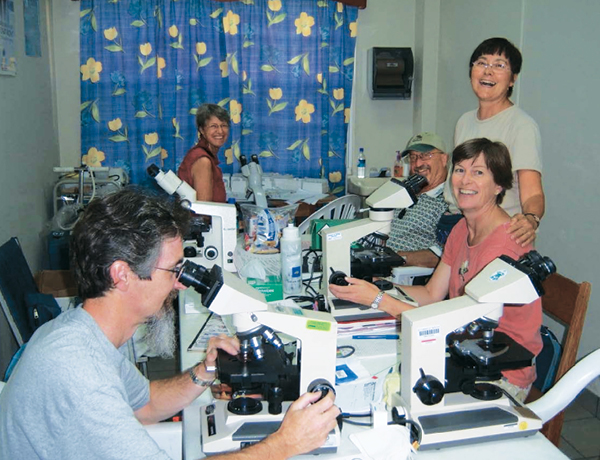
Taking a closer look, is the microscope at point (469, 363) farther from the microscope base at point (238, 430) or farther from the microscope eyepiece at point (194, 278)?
the microscope eyepiece at point (194, 278)

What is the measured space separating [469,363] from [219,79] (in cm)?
374

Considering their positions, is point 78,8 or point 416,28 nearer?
point 78,8

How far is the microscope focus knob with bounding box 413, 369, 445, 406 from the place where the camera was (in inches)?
46.9

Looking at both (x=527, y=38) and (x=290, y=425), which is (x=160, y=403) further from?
(x=527, y=38)

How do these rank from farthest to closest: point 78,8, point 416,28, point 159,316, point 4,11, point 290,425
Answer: point 416,28, point 78,8, point 4,11, point 159,316, point 290,425

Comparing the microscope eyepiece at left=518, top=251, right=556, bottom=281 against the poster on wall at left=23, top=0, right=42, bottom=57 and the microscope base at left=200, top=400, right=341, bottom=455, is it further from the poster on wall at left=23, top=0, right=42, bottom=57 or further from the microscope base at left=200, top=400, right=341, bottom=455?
the poster on wall at left=23, top=0, right=42, bottom=57

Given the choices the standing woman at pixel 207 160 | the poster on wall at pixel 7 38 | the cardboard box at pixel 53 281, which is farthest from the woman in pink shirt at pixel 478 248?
the poster on wall at pixel 7 38

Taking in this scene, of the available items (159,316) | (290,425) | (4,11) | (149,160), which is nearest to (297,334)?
(290,425)

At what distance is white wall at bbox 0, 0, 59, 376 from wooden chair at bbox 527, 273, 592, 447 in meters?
2.48

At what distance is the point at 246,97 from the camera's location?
15.0 feet

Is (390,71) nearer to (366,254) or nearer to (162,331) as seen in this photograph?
(366,254)

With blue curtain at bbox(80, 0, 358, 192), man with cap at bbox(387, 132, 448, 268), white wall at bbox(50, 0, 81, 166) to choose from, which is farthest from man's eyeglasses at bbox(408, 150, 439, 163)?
white wall at bbox(50, 0, 81, 166)

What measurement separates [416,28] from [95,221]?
4276 mm

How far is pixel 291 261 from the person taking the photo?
81.4 inches
